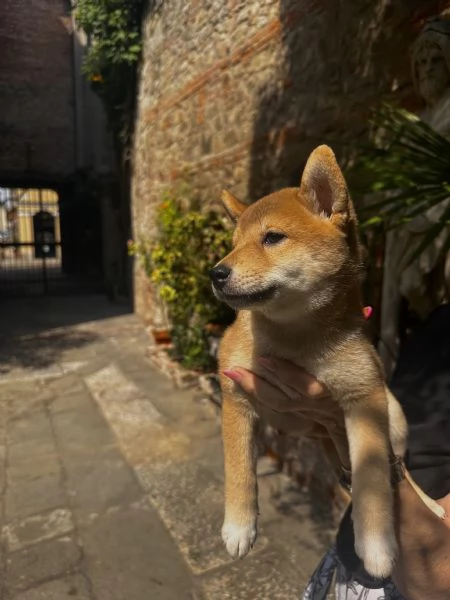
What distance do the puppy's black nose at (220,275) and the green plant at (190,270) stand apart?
4.31 m

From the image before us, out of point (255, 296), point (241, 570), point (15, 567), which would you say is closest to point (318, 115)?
point (255, 296)

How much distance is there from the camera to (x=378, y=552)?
1.37 m

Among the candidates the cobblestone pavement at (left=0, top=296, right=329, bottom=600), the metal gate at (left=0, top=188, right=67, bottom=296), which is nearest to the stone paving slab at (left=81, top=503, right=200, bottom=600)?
the cobblestone pavement at (left=0, top=296, right=329, bottom=600)

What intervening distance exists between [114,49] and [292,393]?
31.7 ft

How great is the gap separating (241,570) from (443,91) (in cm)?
307

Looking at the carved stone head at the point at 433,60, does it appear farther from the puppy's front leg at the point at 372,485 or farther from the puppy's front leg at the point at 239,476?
the puppy's front leg at the point at 239,476

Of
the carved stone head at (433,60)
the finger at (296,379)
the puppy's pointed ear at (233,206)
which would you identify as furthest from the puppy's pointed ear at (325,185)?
the carved stone head at (433,60)

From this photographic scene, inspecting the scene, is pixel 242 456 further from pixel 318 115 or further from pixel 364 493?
pixel 318 115

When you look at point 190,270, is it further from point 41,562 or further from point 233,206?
point 233,206

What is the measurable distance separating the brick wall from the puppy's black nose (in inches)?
555

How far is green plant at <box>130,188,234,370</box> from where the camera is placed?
6.13 m

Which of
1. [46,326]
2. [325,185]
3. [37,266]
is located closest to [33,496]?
[325,185]

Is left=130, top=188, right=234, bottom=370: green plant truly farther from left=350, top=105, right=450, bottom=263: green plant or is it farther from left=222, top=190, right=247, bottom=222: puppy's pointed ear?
left=222, top=190, right=247, bottom=222: puppy's pointed ear

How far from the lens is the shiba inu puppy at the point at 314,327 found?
4.60ft
